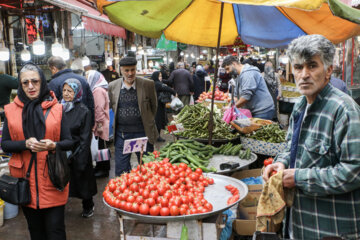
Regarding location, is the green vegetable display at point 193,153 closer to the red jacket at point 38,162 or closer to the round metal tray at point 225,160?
the round metal tray at point 225,160

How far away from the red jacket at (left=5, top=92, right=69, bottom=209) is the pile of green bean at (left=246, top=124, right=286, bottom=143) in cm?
296

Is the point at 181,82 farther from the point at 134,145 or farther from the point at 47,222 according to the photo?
the point at 47,222

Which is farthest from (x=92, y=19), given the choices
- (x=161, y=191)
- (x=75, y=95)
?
(x=161, y=191)

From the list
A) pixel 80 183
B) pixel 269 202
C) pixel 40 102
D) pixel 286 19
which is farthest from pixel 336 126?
pixel 80 183

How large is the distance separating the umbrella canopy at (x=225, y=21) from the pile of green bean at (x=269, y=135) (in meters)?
1.48

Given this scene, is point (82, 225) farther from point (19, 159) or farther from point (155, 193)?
point (155, 193)

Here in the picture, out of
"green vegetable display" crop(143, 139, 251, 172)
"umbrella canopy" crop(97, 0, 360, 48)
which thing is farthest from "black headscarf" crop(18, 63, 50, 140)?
"umbrella canopy" crop(97, 0, 360, 48)

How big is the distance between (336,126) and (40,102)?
2.61 m

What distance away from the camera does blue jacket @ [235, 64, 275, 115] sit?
5.91m

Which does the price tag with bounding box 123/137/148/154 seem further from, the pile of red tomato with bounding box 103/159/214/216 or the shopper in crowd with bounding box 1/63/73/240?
the shopper in crowd with bounding box 1/63/73/240

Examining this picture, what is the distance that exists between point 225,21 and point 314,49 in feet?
12.7

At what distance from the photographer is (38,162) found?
3160 millimetres

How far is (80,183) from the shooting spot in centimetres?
493

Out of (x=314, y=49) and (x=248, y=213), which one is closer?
(x=314, y=49)
